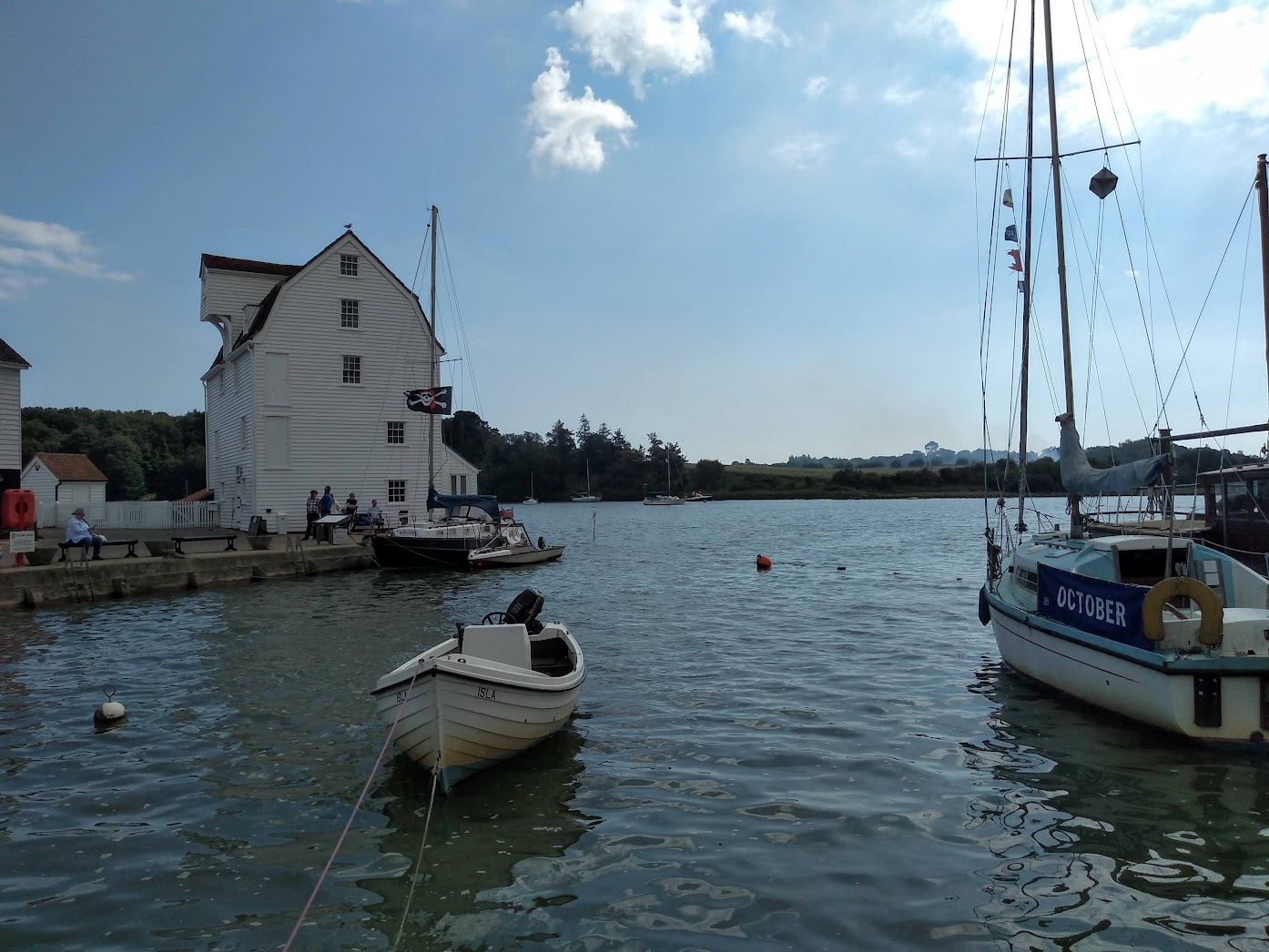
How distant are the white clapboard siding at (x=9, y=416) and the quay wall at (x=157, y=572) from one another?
8.44 m

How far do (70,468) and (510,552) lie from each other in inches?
1157

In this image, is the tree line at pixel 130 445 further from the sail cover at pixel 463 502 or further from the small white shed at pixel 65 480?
the sail cover at pixel 463 502

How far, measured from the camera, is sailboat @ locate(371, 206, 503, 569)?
3038cm

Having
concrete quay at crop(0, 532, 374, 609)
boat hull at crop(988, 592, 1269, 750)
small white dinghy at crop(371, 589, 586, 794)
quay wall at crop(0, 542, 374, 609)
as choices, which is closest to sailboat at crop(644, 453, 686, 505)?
concrete quay at crop(0, 532, 374, 609)

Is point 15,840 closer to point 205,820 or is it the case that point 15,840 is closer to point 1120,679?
point 205,820

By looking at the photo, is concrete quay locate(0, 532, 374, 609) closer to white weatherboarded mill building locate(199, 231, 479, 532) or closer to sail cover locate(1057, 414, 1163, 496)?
white weatherboarded mill building locate(199, 231, 479, 532)

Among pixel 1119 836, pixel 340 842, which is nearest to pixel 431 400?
pixel 340 842

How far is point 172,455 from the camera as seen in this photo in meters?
96.5

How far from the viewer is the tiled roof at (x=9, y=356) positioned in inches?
1131

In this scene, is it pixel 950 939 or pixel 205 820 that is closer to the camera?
pixel 950 939

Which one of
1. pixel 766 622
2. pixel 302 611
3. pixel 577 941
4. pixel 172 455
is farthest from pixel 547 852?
pixel 172 455

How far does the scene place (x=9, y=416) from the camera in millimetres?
28797

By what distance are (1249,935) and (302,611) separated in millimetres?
19690

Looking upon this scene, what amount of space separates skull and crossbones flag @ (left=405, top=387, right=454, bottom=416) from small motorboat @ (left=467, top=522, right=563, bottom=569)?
5.77 m
